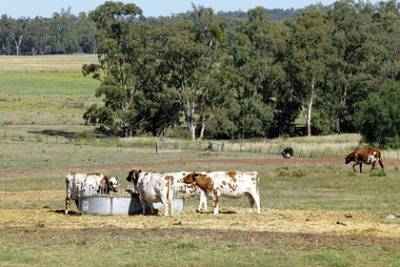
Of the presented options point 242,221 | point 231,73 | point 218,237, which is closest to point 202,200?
point 242,221

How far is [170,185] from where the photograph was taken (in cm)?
2858

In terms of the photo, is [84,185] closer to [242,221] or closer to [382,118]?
[242,221]

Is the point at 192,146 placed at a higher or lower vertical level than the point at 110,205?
lower

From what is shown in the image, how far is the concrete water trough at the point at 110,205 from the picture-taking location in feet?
95.2

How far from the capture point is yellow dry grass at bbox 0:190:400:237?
25.3m

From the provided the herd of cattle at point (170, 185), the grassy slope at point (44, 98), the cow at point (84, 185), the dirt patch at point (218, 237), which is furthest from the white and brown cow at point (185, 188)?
the grassy slope at point (44, 98)

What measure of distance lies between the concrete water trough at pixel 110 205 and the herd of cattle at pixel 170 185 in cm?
31

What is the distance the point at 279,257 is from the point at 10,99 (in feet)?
410

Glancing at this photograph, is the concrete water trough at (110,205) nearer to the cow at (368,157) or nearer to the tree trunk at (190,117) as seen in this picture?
the cow at (368,157)

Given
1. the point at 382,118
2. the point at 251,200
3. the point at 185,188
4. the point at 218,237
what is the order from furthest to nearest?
the point at 382,118
the point at 185,188
the point at 251,200
the point at 218,237

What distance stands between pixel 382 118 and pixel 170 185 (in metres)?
52.1

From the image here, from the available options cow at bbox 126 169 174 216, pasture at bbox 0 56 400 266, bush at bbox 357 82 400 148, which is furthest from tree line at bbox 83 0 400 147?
cow at bbox 126 169 174 216

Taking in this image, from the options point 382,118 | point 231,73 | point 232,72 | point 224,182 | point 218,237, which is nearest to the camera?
point 218,237

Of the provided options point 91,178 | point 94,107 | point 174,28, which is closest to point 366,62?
point 174,28
